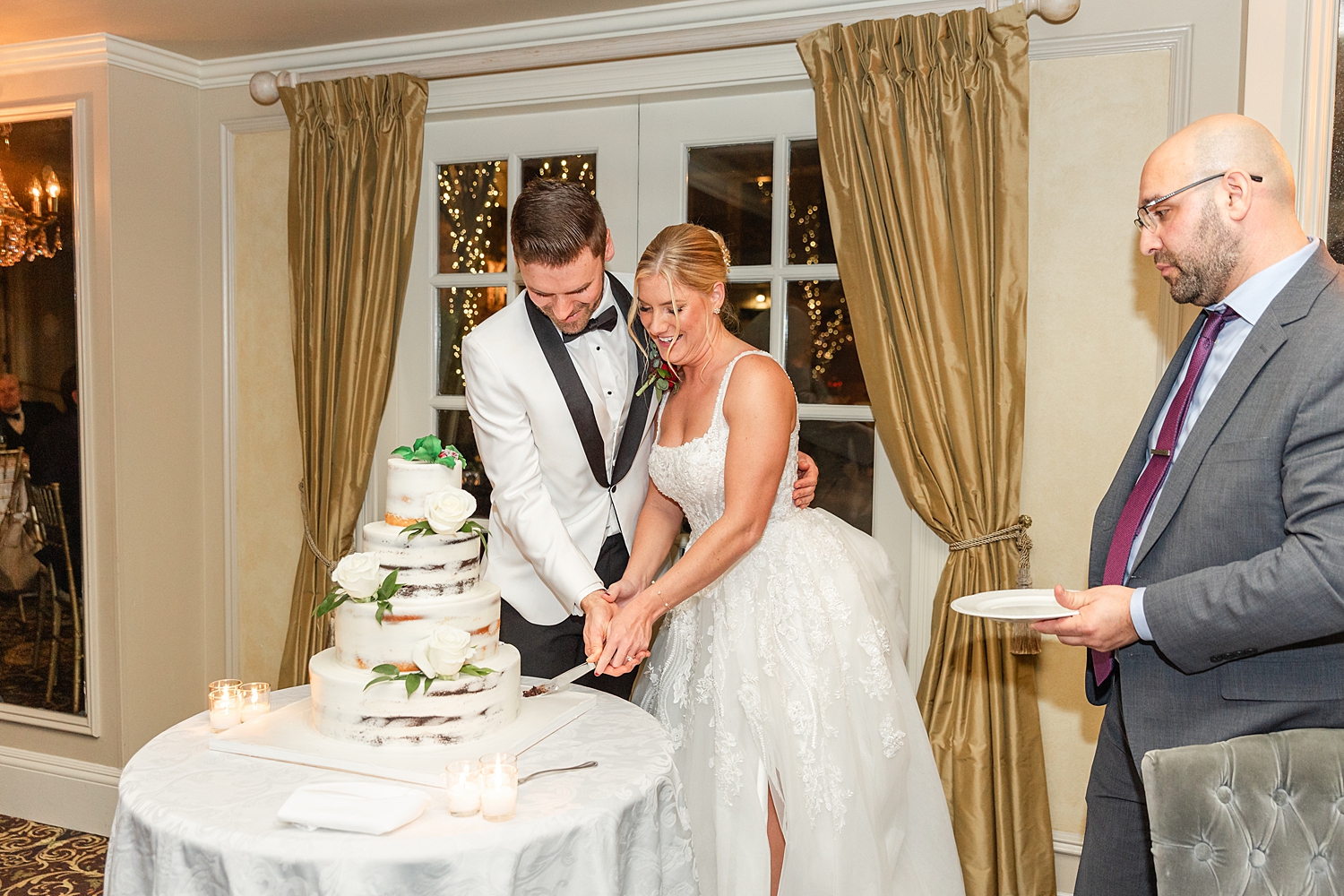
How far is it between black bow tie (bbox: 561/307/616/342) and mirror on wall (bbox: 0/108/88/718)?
2.21m

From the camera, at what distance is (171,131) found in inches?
154

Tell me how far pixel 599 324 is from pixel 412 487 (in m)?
0.91

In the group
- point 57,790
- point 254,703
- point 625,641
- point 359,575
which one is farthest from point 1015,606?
point 57,790

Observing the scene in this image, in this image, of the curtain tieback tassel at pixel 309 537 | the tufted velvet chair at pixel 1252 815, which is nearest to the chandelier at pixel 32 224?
the curtain tieback tassel at pixel 309 537

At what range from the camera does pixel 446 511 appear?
1829 mm

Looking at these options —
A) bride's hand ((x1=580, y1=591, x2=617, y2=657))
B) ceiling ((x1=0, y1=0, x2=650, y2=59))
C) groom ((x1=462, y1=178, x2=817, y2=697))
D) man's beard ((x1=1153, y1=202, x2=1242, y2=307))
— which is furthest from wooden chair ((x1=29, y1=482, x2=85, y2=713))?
man's beard ((x1=1153, y1=202, x2=1242, y2=307))

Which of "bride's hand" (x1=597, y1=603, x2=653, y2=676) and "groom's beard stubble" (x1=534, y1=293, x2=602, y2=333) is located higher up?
"groom's beard stubble" (x1=534, y1=293, x2=602, y2=333)

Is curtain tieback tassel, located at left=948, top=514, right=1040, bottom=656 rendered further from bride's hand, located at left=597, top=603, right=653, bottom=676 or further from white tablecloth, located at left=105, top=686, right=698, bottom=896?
white tablecloth, located at left=105, top=686, right=698, bottom=896

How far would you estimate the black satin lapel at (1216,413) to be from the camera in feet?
5.57

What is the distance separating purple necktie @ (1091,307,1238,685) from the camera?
1.86 meters

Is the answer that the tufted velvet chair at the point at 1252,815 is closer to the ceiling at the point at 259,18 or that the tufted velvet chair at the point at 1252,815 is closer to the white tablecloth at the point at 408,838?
the white tablecloth at the point at 408,838

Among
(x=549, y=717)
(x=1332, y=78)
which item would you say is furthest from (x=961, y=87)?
(x=549, y=717)

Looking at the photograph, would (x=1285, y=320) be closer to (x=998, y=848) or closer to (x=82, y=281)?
(x=998, y=848)

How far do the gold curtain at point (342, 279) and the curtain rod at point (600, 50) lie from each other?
10cm
